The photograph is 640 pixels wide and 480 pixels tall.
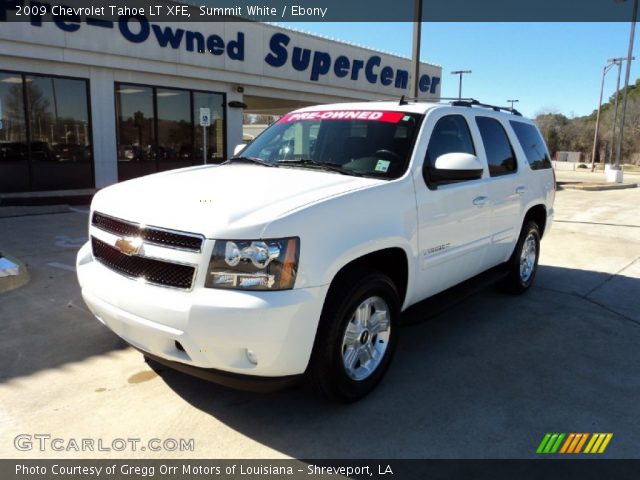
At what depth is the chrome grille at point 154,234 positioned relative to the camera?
2.79 m

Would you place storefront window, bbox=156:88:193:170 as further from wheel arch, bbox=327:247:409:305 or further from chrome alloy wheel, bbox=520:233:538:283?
wheel arch, bbox=327:247:409:305

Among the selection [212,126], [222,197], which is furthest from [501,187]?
[212,126]

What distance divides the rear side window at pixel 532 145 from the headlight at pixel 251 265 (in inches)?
148

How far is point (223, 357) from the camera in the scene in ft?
9.04

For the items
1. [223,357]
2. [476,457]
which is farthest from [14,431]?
[476,457]

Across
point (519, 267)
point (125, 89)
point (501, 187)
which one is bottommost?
point (519, 267)

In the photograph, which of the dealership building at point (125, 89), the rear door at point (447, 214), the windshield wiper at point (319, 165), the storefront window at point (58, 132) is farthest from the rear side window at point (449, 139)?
the storefront window at point (58, 132)

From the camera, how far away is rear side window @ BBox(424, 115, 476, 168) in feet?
13.1

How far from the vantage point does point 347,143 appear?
407 centimetres

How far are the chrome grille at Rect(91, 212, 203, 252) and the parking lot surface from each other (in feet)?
3.58

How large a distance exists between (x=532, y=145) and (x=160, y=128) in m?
11.7

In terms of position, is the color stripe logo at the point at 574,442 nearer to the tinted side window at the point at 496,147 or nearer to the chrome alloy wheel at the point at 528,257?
the tinted side window at the point at 496,147

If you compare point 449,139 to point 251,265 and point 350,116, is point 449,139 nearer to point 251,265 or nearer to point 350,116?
point 350,116

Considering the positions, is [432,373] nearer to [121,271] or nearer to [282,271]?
[282,271]
